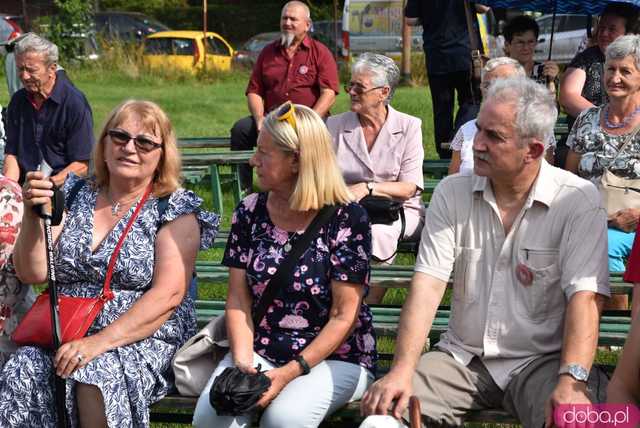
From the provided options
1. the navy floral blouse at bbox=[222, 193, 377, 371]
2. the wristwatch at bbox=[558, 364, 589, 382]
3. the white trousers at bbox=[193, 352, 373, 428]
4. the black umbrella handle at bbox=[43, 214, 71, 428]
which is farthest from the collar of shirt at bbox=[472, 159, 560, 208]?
the black umbrella handle at bbox=[43, 214, 71, 428]

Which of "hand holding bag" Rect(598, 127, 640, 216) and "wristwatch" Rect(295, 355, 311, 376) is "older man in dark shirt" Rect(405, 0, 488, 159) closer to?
"hand holding bag" Rect(598, 127, 640, 216)

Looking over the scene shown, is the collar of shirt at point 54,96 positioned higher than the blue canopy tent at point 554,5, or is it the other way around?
the blue canopy tent at point 554,5

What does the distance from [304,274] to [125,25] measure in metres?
26.7

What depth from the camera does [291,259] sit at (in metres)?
4.12

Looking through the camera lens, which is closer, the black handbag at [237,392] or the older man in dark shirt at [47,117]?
the black handbag at [237,392]

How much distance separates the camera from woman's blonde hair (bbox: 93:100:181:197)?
14.6 feet

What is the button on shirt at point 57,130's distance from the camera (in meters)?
7.53

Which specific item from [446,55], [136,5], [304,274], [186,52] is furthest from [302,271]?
[136,5]

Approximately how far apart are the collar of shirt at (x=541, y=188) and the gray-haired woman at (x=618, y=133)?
142 centimetres

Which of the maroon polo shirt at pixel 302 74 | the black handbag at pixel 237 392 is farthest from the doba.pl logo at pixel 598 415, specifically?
the maroon polo shirt at pixel 302 74

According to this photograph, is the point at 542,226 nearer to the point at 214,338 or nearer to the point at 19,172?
the point at 214,338

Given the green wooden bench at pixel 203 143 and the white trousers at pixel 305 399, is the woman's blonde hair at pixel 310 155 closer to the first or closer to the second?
the white trousers at pixel 305 399

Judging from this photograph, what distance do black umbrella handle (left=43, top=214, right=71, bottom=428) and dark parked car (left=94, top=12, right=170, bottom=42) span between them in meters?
24.4

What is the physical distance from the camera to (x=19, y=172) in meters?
7.70
